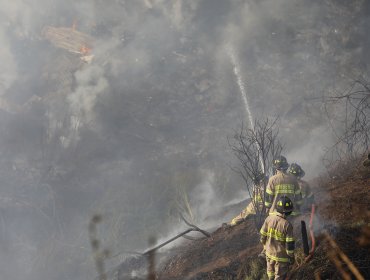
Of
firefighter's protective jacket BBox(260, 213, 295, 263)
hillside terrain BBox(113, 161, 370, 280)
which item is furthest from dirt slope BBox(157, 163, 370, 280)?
firefighter's protective jacket BBox(260, 213, 295, 263)

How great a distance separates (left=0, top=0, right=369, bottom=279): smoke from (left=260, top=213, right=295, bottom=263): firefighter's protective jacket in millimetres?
9543

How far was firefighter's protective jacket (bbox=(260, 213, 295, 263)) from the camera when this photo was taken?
4.59m

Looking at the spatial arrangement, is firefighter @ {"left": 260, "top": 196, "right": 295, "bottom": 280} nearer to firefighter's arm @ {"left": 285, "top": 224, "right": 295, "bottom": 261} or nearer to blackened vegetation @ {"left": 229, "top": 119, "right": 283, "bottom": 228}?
firefighter's arm @ {"left": 285, "top": 224, "right": 295, "bottom": 261}

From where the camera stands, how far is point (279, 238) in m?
4.64

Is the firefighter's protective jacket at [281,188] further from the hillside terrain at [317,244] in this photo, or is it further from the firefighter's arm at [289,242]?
the firefighter's arm at [289,242]

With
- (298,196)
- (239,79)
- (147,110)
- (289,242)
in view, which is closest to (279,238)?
(289,242)

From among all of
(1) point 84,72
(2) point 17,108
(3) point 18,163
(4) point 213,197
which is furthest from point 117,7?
(4) point 213,197

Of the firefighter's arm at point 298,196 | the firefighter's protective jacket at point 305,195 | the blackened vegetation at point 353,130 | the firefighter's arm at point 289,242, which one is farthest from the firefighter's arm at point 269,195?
the firefighter's arm at point 289,242

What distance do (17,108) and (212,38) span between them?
10.6 m

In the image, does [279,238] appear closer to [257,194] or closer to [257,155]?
[257,194]

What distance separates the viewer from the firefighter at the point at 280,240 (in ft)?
15.1

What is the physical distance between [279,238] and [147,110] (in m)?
13.0

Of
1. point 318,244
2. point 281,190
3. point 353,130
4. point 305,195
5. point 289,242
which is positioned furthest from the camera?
point 305,195

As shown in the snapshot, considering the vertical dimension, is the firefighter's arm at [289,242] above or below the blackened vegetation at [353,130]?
below
